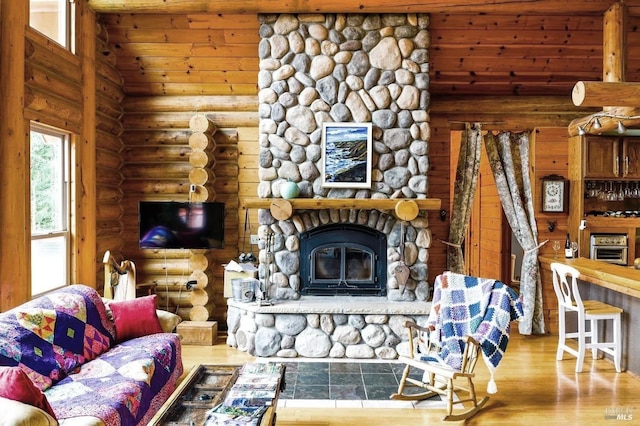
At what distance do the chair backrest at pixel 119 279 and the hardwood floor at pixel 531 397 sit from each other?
0.83m

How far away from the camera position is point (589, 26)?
16.9 feet

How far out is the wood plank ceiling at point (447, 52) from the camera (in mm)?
5164

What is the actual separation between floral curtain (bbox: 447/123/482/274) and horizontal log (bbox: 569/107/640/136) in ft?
3.54

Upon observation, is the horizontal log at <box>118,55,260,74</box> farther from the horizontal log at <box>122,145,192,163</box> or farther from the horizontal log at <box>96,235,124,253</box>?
the horizontal log at <box>96,235,124,253</box>

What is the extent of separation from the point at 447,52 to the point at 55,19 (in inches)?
156

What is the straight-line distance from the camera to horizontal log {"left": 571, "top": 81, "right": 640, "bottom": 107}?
4.31 meters

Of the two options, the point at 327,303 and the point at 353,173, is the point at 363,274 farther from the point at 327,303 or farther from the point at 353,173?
the point at 353,173

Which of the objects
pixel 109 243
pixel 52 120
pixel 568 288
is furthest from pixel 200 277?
pixel 568 288

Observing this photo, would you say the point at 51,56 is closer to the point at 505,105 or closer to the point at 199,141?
the point at 199,141

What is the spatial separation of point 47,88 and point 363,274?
339 cm

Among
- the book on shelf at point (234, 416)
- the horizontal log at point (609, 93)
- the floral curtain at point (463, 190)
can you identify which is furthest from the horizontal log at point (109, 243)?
the horizontal log at point (609, 93)

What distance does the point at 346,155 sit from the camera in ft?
16.4

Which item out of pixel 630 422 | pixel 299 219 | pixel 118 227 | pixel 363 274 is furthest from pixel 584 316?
pixel 118 227

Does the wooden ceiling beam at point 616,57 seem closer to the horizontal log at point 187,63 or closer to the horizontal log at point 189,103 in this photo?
the horizontal log at point 187,63
